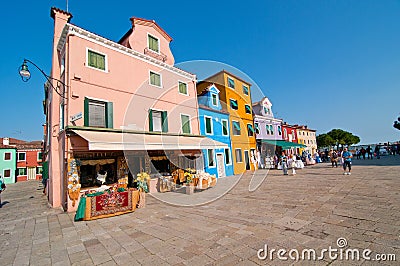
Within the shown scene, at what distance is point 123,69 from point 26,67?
4.47 meters

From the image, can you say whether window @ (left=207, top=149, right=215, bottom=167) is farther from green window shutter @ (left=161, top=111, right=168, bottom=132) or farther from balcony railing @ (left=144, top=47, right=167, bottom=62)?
balcony railing @ (left=144, top=47, right=167, bottom=62)

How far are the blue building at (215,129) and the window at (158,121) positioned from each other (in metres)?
4.04

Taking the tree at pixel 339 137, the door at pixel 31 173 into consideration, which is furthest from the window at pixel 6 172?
Result: the tree at pixel 339 137

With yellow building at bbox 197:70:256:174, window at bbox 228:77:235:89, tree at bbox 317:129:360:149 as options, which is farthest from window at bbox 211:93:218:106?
tree at bbox 317:129:360:149

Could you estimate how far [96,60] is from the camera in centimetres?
962

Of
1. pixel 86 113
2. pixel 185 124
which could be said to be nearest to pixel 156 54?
pixel 185 124

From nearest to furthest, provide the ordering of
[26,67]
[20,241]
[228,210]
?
[20,241] < [228,210] < [26,67]

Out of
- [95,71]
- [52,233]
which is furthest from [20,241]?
[95,71]

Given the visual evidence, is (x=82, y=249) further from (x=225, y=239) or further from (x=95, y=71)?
(x=95, y=71)

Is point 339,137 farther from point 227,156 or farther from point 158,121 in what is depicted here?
point 158,121

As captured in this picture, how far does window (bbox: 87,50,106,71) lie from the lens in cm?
940

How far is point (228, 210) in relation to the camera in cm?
647

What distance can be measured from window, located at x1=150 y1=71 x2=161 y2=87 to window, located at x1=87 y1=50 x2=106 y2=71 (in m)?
3.01

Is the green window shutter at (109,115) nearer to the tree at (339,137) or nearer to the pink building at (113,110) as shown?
the pink building at (113,110)
